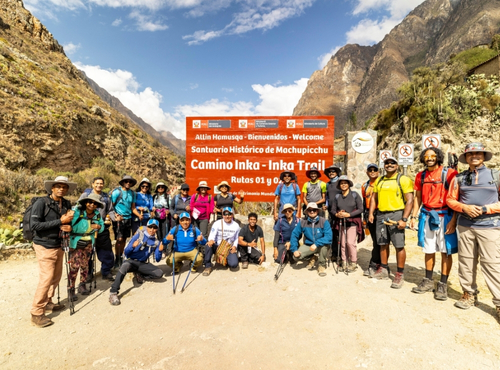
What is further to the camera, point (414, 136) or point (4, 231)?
point (414, 136)

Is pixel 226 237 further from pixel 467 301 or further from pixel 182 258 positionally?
pixel 467 301

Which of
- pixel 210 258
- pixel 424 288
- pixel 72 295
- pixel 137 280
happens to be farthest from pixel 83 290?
pixel 424 288

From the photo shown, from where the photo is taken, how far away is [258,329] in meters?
3.19

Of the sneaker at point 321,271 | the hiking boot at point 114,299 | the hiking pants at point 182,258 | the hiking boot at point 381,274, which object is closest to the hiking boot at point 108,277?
the hiking boot at point 114,299

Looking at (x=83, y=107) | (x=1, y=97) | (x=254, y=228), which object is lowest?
(x=254, y=228)

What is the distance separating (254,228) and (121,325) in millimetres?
3003

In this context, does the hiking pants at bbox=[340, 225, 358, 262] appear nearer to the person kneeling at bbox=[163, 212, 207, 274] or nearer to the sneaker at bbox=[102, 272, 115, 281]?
the person kneeling at bbox=[163, 212, 207, 274]

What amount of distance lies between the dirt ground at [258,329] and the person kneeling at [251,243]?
0.85 m

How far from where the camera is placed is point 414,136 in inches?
671

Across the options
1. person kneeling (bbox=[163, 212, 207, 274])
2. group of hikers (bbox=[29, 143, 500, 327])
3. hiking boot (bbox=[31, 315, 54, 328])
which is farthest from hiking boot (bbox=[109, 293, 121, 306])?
person kneeling (bbox=[163, 212, 207, 274])

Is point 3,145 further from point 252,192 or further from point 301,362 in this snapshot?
point 301,362

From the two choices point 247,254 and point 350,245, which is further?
point 247,254

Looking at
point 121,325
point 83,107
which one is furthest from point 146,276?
point 83,107

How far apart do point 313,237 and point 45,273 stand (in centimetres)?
437
